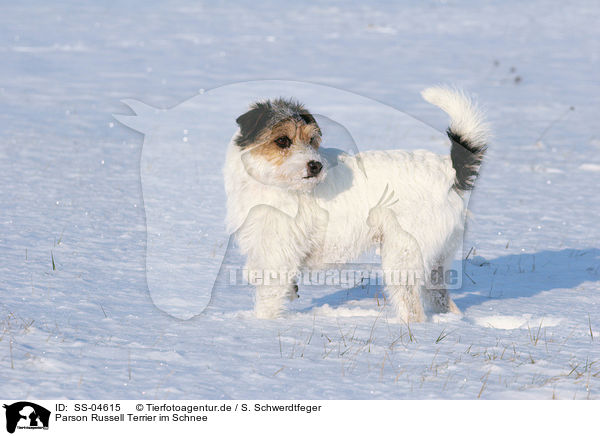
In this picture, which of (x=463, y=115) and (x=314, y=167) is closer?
(x=314, y=167)

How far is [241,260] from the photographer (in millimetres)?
6414

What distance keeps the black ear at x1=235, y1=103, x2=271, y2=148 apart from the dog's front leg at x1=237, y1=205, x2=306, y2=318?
0.43m

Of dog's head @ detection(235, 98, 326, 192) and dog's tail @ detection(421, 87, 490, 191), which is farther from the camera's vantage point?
dog's tail @ detection(421, 87, 490, 191)

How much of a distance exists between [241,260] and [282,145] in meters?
2.15

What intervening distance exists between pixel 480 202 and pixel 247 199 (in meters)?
4.66

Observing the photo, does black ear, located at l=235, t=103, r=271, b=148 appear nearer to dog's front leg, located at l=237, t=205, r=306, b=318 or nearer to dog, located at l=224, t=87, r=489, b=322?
dog, located at l=224, t=87, r=489, b=322

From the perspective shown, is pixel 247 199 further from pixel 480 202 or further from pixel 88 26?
pixel 88 26

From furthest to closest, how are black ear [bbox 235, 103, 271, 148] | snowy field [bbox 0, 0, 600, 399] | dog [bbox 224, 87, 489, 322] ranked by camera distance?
dog [bbox 224, 87, 489, 322] → black ear [bbox 235, 103, 271, 148] → snowy field [bbox 0, 0, 600, 399]

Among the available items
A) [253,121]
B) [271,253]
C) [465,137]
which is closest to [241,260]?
[271,253]
